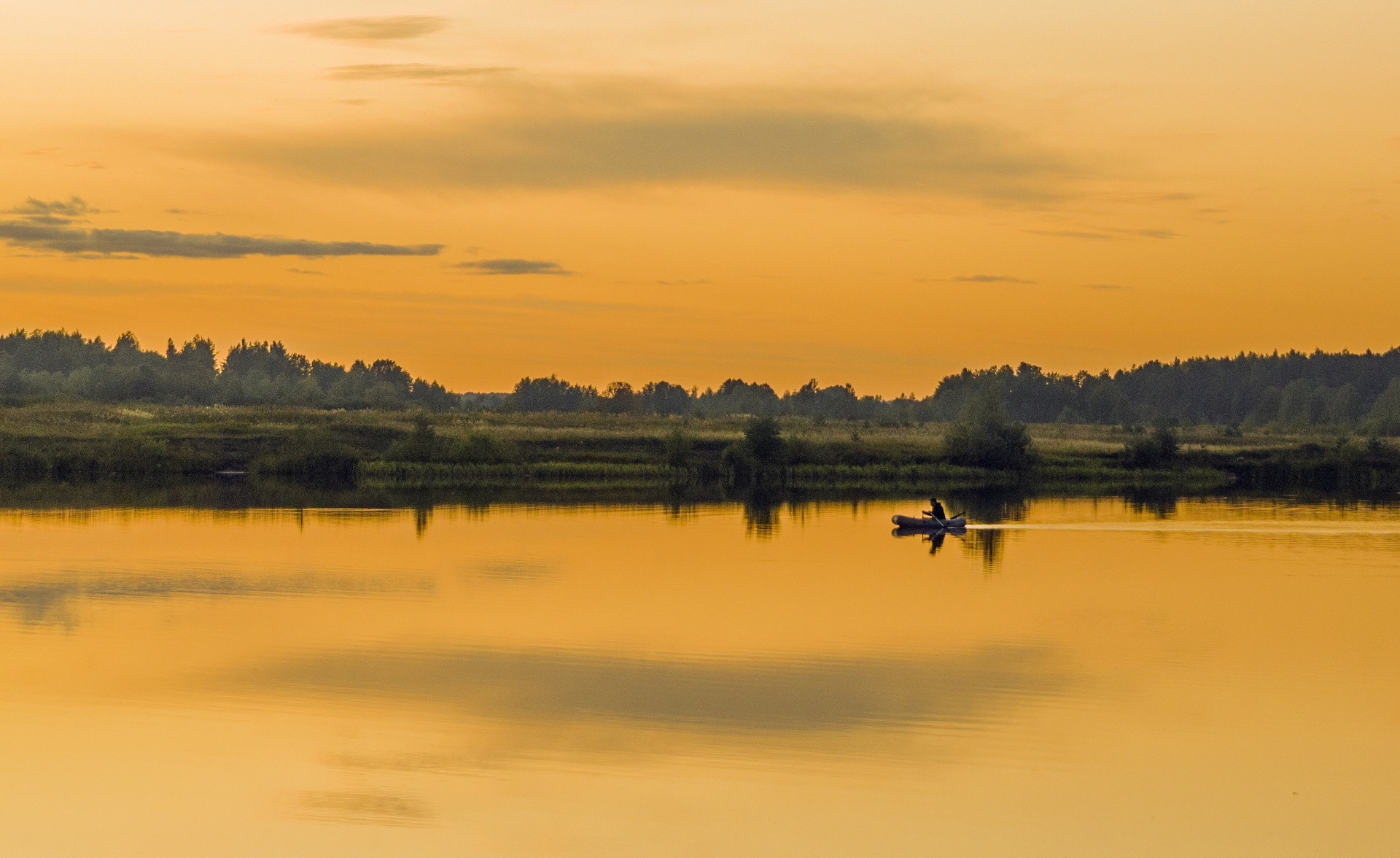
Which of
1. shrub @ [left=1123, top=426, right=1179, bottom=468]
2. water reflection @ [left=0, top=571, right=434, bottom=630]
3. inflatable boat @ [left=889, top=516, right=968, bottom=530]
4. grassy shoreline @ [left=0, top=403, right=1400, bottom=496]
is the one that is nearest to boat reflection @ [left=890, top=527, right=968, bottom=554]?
inflatable boat @ [left=889, top=516, right=968, bottom=530]

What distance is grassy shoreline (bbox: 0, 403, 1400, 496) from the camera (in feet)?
217

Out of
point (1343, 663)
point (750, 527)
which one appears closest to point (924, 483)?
point (750, 527)

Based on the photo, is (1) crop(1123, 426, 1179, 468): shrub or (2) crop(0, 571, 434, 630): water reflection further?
(1) crop(1123, 426, 1179, 468): shrub

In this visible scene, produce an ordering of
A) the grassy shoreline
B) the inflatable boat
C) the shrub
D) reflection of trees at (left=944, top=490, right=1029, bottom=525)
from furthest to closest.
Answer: the shrub → the grassy shoreline → reflection of trees at (left=944, top=490, right=1029, bottom=525) → the inflatable boat

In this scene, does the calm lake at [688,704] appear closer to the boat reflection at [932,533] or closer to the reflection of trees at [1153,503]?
the boat reflection at [932,533]

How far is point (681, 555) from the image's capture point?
34.7 m

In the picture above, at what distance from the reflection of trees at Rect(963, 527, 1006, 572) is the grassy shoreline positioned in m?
19.5

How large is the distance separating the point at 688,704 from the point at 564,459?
54.9 m

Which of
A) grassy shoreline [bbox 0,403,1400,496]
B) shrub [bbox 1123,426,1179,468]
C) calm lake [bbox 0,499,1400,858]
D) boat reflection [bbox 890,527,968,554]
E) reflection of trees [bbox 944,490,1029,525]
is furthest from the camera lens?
shrub [bbox 1123,426,1179,468]

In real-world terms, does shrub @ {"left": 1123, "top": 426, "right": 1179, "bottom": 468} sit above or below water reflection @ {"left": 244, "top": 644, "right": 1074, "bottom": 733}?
above

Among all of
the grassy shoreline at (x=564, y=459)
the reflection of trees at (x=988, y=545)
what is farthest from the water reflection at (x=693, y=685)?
the grassy shoreline at (x=564, y=459)

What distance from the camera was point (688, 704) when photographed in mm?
17891

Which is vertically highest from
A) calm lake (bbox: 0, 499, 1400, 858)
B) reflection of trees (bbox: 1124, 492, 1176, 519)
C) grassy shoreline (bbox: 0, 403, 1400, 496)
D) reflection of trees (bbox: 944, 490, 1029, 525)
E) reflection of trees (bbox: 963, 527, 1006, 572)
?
grassy shoreline (bbox: 0, 403, 1400, 496)

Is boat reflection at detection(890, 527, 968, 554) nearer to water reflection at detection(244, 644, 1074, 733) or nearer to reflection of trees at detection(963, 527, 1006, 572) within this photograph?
reflection of trees at detection(963, 527, 1006, 572)
